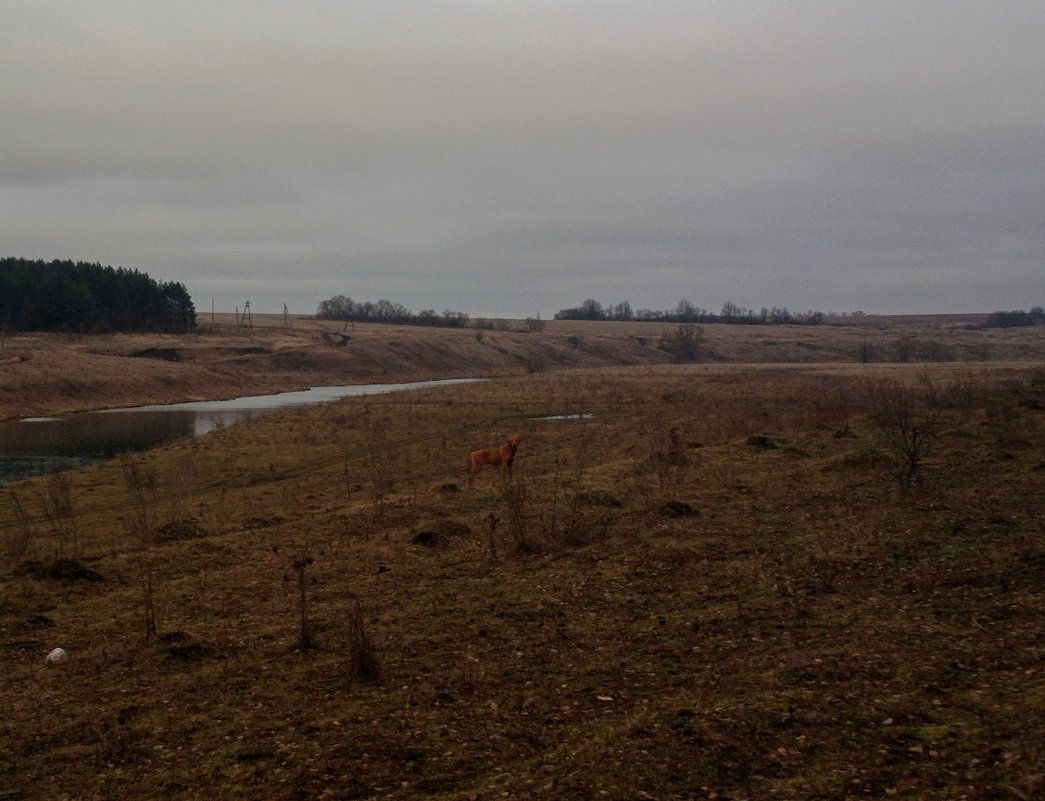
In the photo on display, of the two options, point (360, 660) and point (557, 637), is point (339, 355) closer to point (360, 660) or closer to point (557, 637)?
point (557, 637)

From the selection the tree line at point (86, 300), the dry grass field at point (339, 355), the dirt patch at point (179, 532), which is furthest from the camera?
the tree line at point (86, 300)

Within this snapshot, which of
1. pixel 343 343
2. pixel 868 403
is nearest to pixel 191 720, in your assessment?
pixel 868 403

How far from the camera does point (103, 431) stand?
46.8m

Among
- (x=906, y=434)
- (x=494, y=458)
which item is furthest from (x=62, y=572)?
(x=906, y=434)

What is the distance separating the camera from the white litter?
396 inches

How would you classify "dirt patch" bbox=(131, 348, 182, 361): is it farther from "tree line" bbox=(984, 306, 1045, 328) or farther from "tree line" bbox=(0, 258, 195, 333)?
"tree line" bbox=(984, 306, 1045, 328)

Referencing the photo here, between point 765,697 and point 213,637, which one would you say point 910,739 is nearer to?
point 765,697

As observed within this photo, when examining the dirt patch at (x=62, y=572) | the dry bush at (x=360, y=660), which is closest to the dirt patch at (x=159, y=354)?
the dirt patch at (x=62, y=572)

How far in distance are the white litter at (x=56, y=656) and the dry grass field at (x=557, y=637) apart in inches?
5.5

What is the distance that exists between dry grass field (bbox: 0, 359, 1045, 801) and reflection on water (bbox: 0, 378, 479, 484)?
1472cm

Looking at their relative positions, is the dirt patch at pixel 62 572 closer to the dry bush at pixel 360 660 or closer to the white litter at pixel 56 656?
the white litter at pixel 56 656

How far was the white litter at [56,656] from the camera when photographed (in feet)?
33.0

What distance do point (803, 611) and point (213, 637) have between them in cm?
704

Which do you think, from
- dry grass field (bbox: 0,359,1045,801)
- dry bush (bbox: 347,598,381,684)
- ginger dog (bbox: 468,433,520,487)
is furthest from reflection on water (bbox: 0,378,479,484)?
dry bush (bbox: 347,598,381,684)
